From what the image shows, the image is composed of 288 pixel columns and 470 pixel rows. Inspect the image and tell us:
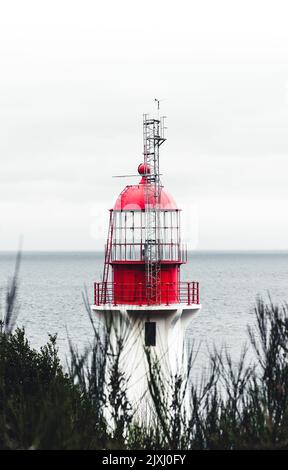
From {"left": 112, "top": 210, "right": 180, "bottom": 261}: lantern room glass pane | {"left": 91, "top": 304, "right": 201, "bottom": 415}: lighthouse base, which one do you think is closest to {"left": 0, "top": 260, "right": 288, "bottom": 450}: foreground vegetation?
{"left": 91, "top": 304, "right": 201, "bottom": 415}: lighthouse base

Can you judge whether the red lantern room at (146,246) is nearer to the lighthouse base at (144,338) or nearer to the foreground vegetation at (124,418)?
the lighthouse base at (144,338)

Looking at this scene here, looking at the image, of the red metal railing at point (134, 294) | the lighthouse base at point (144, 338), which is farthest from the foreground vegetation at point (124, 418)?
the red metal railing at point (134, 294)

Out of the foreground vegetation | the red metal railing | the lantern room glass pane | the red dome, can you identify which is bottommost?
the foreground vegetation

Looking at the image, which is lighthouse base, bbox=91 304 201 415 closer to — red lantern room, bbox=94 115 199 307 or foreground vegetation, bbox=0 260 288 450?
red lantern room, bbox=94 115 199 307

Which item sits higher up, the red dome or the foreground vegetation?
the red dome

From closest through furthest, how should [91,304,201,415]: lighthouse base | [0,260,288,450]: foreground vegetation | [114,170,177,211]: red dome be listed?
[0,260,288,450]: foreground vegetation < [91,304,201,415]: lighthouse base < [114,170,177,211]: red dome

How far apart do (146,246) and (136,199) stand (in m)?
1.55

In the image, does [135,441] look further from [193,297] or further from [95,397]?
[193,297]

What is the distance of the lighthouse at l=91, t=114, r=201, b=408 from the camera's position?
26328 mm

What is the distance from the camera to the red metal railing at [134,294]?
86.5 feet

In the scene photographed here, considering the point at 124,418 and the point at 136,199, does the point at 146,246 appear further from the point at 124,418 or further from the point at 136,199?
the point at 124,418

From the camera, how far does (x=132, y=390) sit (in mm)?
26297

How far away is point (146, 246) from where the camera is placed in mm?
26719
